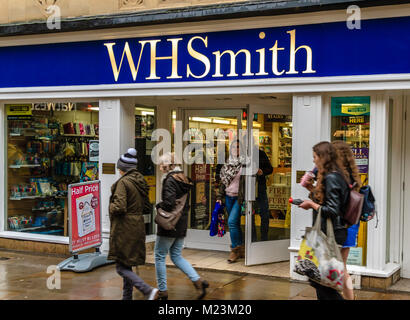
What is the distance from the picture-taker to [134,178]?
6.22 meters

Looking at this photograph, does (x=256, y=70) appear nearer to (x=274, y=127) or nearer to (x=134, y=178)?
(x=274, y=127)

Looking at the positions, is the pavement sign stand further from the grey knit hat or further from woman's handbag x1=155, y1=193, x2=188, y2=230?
woman's handbag x1=155, y1=193, x2=188, y2=230

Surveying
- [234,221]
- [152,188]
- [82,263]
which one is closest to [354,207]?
[234,221]

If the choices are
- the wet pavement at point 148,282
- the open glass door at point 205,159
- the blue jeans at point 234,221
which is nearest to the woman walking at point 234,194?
the blue jeans at point 234,221

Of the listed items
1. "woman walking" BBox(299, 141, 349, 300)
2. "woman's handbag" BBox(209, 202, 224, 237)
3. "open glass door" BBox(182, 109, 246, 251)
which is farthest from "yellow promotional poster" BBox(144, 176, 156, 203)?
"woman walking" BBox(299, 141, 349, 300)

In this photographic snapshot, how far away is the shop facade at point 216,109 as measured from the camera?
23.3 feet

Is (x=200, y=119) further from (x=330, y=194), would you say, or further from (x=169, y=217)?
(x=330, y=194)

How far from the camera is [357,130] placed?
731 centimetres

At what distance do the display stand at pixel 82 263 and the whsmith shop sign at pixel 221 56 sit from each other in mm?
2836

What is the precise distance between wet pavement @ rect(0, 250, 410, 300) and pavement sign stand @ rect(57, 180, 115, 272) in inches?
5.6

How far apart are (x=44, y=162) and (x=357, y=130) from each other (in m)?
5.75

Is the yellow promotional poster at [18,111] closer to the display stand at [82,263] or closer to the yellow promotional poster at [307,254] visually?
the display stand at [82,263]
